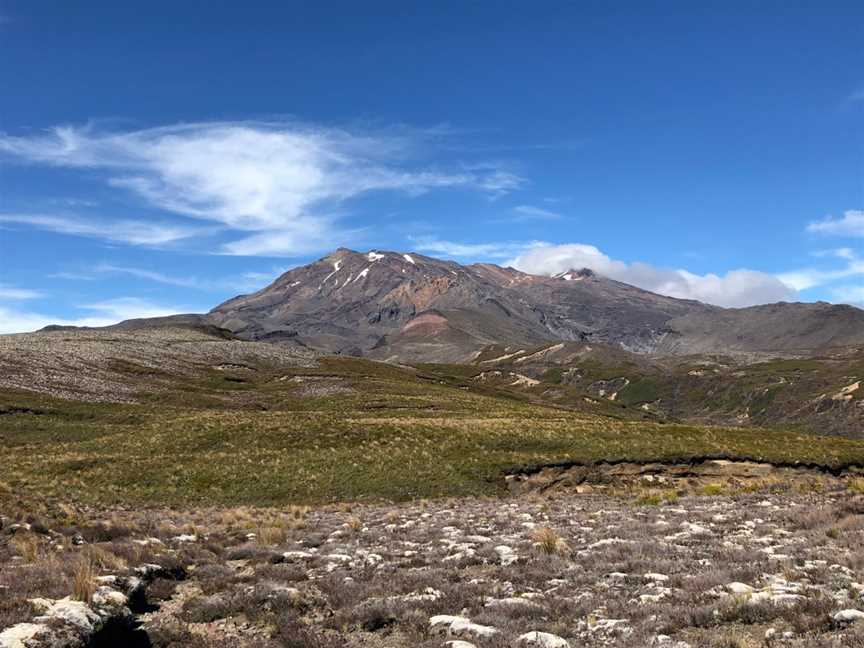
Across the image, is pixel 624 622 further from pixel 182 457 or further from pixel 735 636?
pixel 182 457

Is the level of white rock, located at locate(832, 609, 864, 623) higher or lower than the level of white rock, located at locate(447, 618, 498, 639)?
higher

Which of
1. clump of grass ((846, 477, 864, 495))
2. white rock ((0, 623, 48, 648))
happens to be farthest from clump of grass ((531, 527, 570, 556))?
clump of grass ((846, 477, 864, 495))

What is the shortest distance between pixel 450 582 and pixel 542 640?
15.3 ft

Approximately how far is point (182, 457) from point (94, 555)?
3017 centimetres

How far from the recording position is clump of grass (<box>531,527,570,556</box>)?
16938 millimetres

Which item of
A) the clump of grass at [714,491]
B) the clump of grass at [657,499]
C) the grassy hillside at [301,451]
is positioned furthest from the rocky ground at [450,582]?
the grassy hillside at [301,451]

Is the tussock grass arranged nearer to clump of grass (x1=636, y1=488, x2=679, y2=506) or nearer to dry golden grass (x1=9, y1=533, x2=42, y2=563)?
dry golden grass (x1=9, y1=533, x2=42, y2=563)

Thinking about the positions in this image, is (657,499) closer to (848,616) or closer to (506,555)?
(506,555)

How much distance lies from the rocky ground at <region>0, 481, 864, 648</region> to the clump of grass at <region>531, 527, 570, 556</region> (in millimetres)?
82

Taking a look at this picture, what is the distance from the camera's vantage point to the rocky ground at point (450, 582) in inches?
391

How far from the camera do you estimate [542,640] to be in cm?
970

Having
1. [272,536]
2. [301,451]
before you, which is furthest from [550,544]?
[301,451]

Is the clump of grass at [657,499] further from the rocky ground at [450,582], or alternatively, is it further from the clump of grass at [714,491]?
the rocky ground at [450,582]

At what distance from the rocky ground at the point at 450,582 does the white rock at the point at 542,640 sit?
1.3 inches
